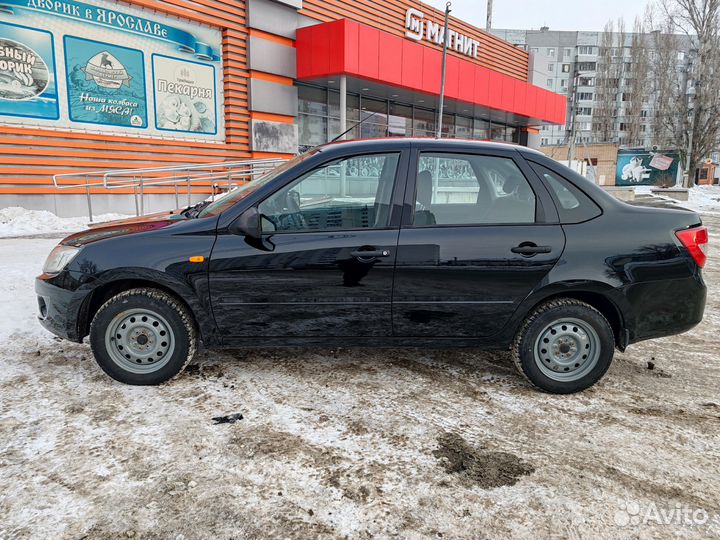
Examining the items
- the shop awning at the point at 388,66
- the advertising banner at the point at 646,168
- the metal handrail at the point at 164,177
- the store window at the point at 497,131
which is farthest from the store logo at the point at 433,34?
the advertising banner at the point at 646,168

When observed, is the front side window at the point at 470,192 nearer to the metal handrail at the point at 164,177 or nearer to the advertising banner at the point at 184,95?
the metal handrail at the point at 164,177

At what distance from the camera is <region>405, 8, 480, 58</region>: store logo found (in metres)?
19.0

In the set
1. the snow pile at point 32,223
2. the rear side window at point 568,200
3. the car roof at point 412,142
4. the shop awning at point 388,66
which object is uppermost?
the shop awning at point 388,66

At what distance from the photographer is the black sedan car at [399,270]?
3.26m

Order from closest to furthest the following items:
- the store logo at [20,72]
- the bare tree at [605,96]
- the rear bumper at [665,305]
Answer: the rear bumper at [665,305] < the store logo at [20,72] < the bare tree at [605,96]

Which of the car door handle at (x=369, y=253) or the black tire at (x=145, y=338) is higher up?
the car door handle at (x=369, y=253)

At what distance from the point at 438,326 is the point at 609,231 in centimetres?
129

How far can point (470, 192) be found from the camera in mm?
3428

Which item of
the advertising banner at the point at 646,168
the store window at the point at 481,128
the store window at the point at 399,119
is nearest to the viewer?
the store window at the point at 399,119

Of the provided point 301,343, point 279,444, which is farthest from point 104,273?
point 279,444

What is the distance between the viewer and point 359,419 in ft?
9.84

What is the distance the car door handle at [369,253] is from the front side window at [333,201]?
6.8 inches

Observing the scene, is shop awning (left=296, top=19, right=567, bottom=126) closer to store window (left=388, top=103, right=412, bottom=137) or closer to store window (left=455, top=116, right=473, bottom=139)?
store window (left=388, top=103, right=412, bottom=137)

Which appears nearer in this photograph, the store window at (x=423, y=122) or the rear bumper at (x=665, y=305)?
the rear bumper at (x=665, y=305)
